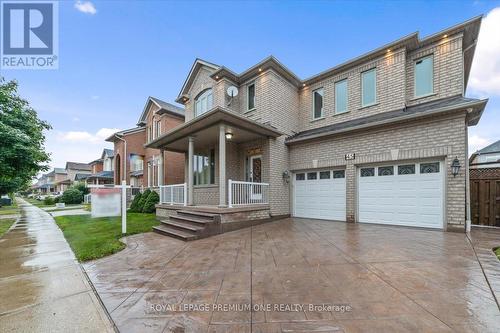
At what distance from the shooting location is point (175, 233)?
22.7 feet

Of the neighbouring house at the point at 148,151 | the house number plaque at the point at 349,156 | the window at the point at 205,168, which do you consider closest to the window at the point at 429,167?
the house number plaque at the point at 349,156

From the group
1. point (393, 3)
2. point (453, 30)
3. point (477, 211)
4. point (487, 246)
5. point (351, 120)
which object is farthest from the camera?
point (393, 3)

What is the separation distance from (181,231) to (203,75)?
9184 mm

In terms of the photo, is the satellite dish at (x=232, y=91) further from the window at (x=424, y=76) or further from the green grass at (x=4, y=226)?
the green grass at (x=4, y=226)

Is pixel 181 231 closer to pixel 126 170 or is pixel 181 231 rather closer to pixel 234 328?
pixel 234 328

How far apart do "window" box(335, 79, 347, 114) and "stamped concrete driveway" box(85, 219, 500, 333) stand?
6253 millimetres

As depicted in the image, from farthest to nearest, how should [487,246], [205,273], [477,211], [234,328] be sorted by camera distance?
[477,211] → [487,246] → [205,273] → [234,328]

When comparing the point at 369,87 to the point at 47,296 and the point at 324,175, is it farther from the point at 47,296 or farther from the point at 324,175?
the point at 47,296

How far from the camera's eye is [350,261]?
4.25 meters

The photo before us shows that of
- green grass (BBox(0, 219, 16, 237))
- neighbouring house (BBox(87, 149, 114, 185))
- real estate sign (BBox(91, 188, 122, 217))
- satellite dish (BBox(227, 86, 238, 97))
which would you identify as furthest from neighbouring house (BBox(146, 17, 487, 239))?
neighbouring house (BBox(87, 149, 114, 185))

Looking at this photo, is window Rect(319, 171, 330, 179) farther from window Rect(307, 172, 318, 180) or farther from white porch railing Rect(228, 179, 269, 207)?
white porch railing Rect(228, 179, 269, 207)

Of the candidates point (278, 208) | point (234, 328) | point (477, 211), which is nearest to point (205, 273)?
point (234, 328)

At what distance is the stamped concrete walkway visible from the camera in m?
2.51

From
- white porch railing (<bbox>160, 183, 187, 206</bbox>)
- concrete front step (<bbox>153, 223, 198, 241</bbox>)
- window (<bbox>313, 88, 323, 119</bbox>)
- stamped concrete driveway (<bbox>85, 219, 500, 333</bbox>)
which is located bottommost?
concrete front step (<bbox>153, 223, 198, 241</bbox>)
